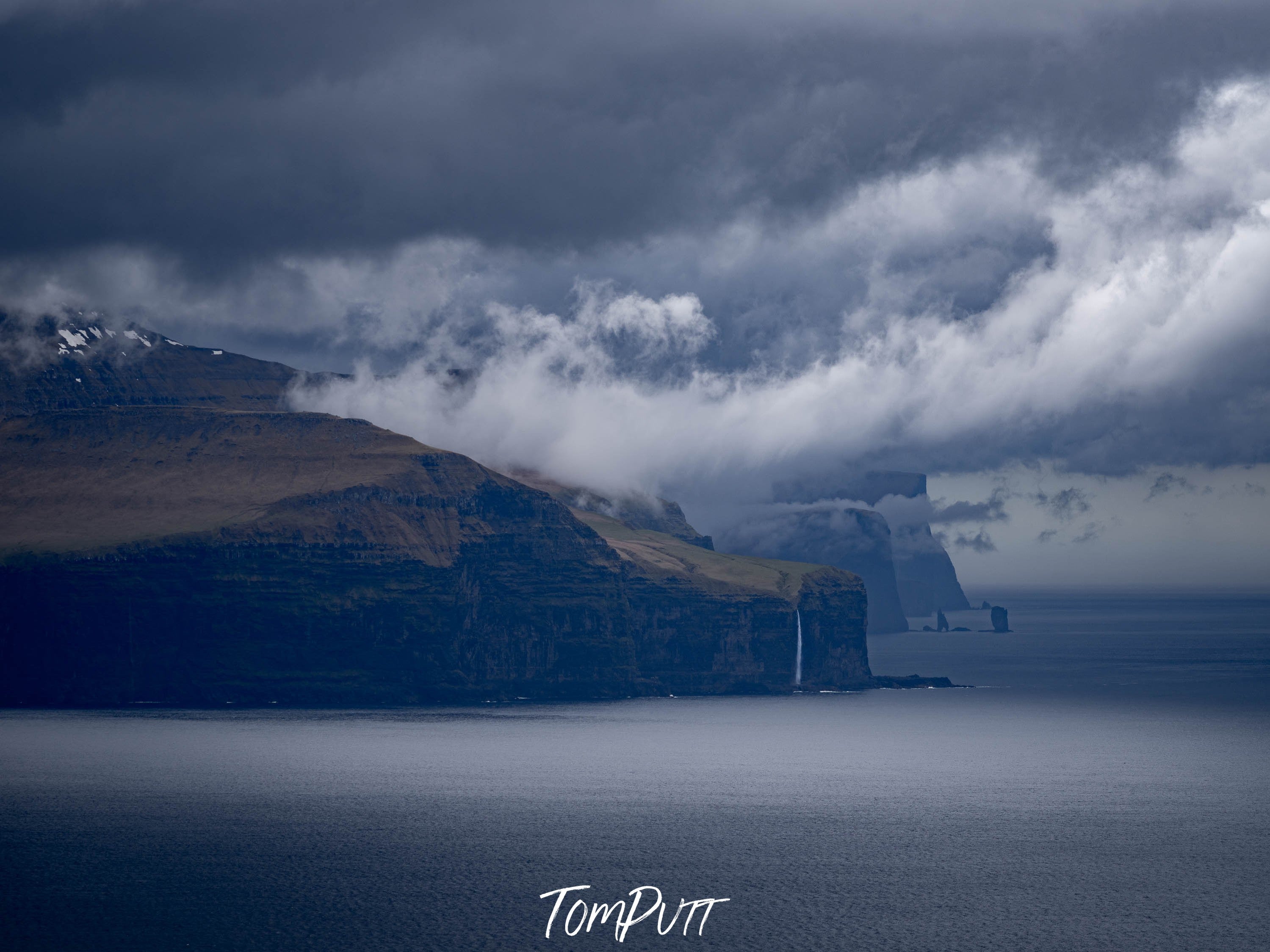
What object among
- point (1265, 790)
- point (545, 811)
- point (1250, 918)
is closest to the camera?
point (1250, 918)

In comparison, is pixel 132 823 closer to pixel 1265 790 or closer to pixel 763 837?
pixel 763 837

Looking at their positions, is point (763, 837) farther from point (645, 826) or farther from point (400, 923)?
point (400, 923)

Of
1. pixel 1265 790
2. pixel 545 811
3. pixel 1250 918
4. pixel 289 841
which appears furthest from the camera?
pixel 1265 790

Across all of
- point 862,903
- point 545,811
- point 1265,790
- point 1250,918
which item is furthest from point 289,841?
point 1265,790

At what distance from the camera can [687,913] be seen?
112m

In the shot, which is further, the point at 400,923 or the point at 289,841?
the point at 289,841

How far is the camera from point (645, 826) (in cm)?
15062

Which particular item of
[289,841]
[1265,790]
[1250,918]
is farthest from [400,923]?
[1265,790]

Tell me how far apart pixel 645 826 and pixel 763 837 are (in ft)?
45.2

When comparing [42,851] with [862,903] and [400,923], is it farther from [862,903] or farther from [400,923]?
[862,903]

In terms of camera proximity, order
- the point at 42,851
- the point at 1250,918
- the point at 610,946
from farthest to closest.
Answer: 1. the point at 42,851
2. the point at 1250,918
3. the point at 610,946

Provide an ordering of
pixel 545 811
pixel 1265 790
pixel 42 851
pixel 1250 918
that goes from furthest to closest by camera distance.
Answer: pixel 1265 790 → pixel 545 811 → pixel 42 851 → pixel 1250 918

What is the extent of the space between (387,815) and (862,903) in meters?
62.7

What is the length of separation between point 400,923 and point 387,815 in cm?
4952
